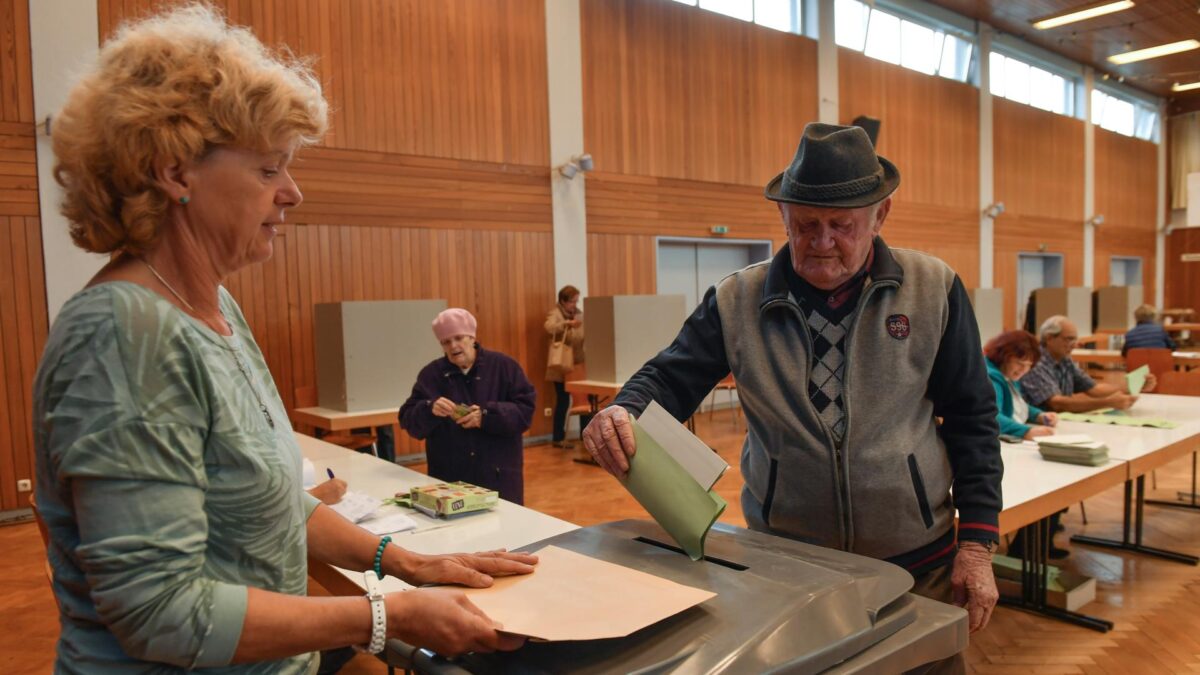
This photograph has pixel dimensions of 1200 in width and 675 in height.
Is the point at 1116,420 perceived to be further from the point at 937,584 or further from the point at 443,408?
the point at 443,408

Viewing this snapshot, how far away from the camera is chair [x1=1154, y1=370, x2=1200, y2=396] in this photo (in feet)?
18.7

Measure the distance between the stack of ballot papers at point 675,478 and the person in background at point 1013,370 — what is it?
342 centimetres

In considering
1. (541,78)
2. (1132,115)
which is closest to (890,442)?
(541,78)

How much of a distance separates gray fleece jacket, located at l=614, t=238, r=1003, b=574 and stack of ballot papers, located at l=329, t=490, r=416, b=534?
3.74 ft

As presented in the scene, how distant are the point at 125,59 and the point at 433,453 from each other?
3.12 meters

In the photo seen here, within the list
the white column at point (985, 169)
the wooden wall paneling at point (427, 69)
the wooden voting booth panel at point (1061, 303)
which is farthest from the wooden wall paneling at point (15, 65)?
the white column at point (985, 169)

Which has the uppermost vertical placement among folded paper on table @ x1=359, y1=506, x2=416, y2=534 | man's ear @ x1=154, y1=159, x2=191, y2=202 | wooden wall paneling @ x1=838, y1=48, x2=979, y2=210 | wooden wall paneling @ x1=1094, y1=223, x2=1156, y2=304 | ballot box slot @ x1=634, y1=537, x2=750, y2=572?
wooden wall paneling @ x1=838, y1=48, x2=979, y2=210

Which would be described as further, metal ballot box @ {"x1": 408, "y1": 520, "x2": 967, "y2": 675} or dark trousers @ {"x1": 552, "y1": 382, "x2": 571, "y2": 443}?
dark trousers @ {"x1": 552, "y1": 382, "x2": 571, "y2": 443}

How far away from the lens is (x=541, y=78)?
27.1ft

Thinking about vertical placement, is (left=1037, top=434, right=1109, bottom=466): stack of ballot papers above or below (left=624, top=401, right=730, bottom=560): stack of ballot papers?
below

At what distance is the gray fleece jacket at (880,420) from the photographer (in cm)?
156

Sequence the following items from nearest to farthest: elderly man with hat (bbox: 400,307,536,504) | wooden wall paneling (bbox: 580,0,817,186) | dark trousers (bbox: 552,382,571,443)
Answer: elderly man with hat (bbox: 400,307,536,504), dark trousers (bbox: 552,382,571,443), wooden wall paneling (bbox: 580,0,817,186)

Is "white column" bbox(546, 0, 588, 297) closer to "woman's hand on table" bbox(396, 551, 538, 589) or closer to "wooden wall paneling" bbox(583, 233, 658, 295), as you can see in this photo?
"wooden wall paneling" bbox(583, 233, 658, 295)

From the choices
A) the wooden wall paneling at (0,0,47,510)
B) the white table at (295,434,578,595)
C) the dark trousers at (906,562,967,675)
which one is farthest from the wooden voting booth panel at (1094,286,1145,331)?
the wooden wall paneling at (0,0,47,510)
